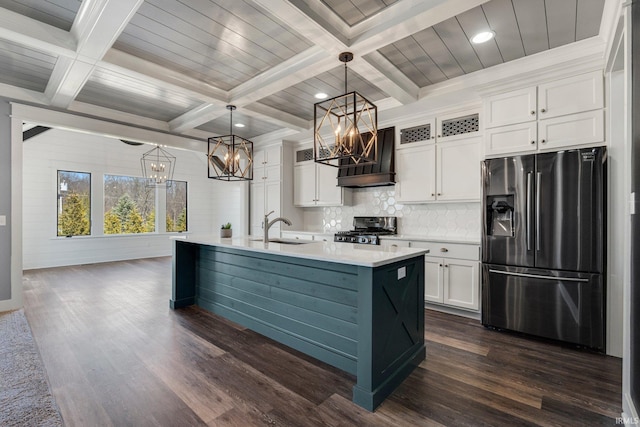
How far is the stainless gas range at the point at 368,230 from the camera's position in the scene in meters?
4.20

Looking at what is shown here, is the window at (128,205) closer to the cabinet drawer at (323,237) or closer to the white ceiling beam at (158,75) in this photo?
the white ceiling beam at (158,75)

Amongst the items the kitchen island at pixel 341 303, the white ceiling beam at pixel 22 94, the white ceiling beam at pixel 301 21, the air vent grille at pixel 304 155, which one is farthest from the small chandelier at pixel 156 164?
the white ceiling beam at pixel 301 21

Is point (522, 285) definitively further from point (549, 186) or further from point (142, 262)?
point (142, 262)

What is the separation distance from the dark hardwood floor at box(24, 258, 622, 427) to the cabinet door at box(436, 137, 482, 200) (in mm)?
1499

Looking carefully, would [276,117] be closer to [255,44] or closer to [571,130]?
[255,44]

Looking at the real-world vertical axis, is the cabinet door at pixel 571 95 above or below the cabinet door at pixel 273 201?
above

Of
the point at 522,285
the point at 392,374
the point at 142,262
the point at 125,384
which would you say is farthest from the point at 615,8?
the point at 142,262

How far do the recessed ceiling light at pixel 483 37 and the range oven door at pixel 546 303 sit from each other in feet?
6.92

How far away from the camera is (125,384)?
2.12 metres

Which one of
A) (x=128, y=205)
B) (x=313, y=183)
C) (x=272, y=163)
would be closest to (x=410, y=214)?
(x=313, y=183)

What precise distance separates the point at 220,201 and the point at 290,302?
707cm

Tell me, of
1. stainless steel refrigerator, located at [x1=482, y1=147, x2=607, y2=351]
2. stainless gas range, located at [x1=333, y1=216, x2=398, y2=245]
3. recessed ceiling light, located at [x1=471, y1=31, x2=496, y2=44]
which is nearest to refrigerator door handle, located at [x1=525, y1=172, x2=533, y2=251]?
stainless steel refrigerator, located at [x1=482, y1=147, x2=607, y2=351]

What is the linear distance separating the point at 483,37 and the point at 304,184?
11.5ft

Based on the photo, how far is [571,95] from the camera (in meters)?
2.78
